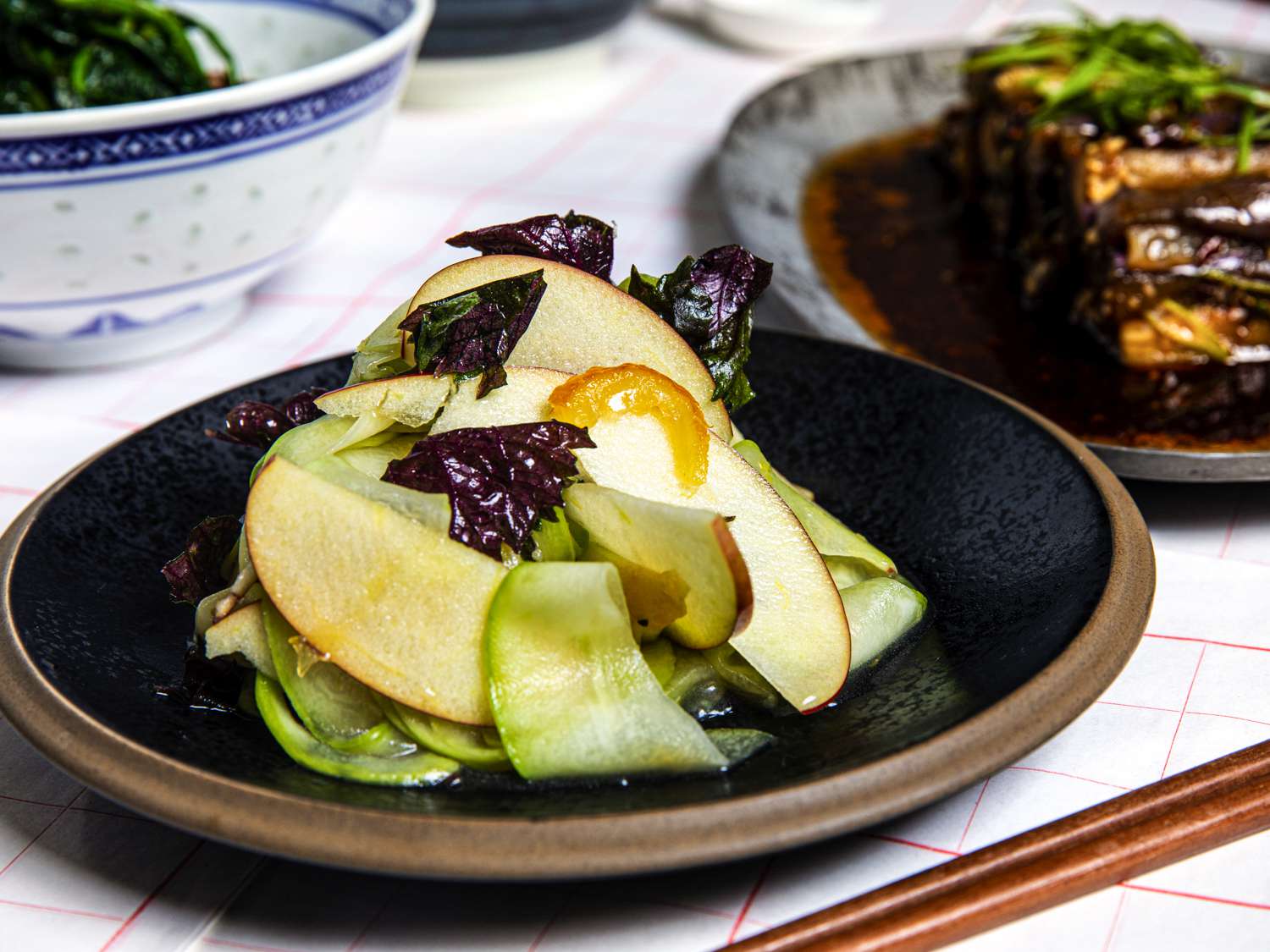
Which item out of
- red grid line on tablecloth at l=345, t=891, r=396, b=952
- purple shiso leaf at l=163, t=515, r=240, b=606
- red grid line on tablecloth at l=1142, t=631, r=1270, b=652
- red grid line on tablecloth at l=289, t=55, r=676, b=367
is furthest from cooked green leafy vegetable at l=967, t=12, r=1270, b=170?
red grid line on tablecloth at l=345, t=891, r=396, b=952

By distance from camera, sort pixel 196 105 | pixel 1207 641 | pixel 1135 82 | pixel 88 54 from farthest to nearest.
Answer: pixel 1135 82 < pixel 88 54 < pixel 196 105 < pixel 1207 641

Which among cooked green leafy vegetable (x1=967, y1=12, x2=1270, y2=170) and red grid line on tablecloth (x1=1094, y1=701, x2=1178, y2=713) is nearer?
red grid line on tablecloth (x1=1094, y1=701, x2=1178, y2=713)

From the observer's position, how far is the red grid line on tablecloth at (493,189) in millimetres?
2307

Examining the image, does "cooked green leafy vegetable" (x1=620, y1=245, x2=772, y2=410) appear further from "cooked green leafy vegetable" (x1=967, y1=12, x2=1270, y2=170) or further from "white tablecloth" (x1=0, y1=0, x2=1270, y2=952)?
"cooked green leafy vegetable" (x1=967, y1=12, x2=1270, y2=170)

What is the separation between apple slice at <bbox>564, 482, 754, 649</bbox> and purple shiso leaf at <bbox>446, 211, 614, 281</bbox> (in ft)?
0.92

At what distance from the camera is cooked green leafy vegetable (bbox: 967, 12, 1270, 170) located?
7.69ft

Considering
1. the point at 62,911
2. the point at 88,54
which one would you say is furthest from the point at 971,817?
the point at 88,54

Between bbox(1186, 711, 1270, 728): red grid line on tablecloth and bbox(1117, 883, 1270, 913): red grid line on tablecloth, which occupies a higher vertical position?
bbox(1117, 883, 1270, 913): red grid line on tablecloth

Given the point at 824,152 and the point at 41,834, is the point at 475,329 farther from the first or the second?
the point at 824,152

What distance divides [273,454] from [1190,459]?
1.02 meters

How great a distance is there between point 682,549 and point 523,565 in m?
0.13

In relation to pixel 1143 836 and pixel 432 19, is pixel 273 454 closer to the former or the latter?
pixel 1143 836


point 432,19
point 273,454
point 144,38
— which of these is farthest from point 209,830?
point 432,19

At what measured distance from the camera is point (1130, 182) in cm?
223
